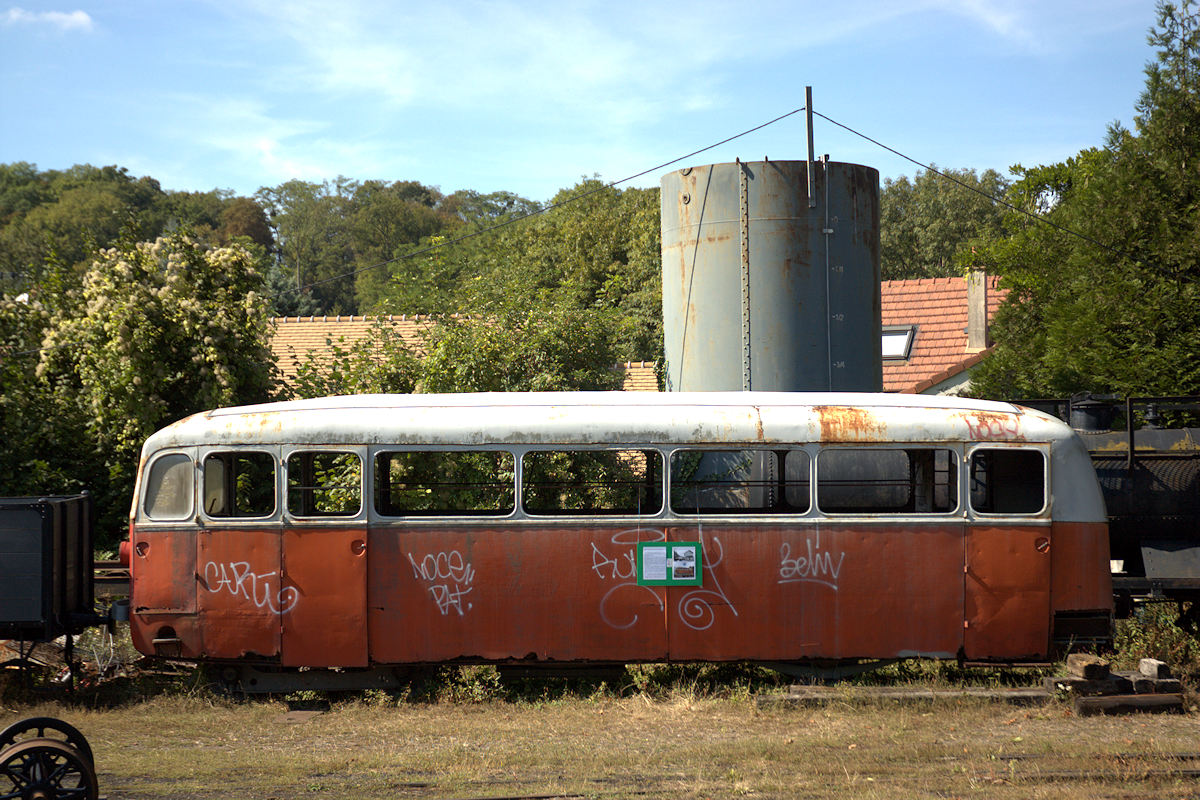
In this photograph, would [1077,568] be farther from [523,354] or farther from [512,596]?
[523,354]

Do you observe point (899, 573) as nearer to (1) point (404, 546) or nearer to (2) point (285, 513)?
(1) point (404, 546)

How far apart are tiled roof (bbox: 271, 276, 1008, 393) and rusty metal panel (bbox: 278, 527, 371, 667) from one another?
17896mm

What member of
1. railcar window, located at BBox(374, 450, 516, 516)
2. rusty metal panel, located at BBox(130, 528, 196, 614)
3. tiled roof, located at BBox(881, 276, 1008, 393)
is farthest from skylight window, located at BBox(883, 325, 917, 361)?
rusty metal panel, located at BBox(130, 528, 196, 614)

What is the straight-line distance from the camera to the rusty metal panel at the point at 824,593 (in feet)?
30.0

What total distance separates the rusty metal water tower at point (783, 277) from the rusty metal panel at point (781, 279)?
1cm

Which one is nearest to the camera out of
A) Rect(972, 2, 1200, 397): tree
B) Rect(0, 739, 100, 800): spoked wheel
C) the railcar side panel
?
Rect(0, 739, 100, 800): spoked wheel

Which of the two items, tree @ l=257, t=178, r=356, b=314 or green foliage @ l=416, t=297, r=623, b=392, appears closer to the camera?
green foliage @ l=416, t=297, r=623, b=392

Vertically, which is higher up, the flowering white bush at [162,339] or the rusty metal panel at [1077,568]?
the flowering white bush at [162,339]

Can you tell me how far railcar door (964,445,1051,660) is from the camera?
29.8 ft

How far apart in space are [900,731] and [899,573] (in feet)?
4.79

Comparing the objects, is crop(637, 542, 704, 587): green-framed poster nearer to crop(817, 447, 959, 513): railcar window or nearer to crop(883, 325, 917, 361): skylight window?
crop(817, 447, 959, 513): railcar window

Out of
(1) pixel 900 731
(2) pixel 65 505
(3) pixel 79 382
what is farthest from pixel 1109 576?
(3) pixel 79 382

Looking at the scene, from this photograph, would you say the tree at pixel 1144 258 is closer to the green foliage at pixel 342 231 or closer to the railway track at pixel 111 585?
the railway track at pixel 111 585

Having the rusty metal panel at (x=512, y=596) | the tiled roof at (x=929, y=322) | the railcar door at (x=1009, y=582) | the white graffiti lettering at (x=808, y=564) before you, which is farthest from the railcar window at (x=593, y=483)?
the tiled roof at (x=929, y=322)
